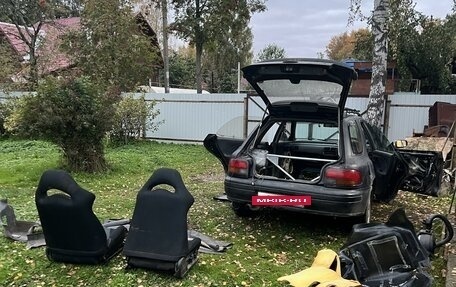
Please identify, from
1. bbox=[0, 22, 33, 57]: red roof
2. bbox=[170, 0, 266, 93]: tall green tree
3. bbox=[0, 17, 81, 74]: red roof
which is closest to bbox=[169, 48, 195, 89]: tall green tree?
bbox=[0, 22, 33, 57]: red roof

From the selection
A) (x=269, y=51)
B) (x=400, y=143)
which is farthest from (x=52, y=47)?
(x=269, y=51)

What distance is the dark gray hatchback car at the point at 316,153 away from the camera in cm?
422

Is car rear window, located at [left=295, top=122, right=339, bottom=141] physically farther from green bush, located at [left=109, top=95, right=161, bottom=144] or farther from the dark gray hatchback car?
green bush, located at [left=109, top=95, right=161, bottom=144]

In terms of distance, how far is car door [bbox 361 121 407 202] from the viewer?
5.10m

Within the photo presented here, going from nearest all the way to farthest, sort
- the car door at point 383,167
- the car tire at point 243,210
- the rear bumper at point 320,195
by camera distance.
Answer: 1. the rear bumper at point 320,195
2. the car door at point 383,167
3. the car tire at point 243,210

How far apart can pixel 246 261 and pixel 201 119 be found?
9613 millimetres

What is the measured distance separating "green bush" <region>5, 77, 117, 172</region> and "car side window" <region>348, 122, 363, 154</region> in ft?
15.8

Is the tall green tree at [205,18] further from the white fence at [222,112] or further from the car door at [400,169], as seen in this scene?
the car door at [400,169]

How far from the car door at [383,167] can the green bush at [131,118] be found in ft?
27.1

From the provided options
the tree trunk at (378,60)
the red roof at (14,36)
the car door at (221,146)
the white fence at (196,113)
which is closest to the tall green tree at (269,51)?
the red roof at (14,36)

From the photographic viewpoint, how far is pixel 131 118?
12.5 metres

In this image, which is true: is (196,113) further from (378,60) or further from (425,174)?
(425,174)

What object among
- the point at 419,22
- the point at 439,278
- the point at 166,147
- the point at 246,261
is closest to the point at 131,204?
the point at 246,261

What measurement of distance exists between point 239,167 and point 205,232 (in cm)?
89
